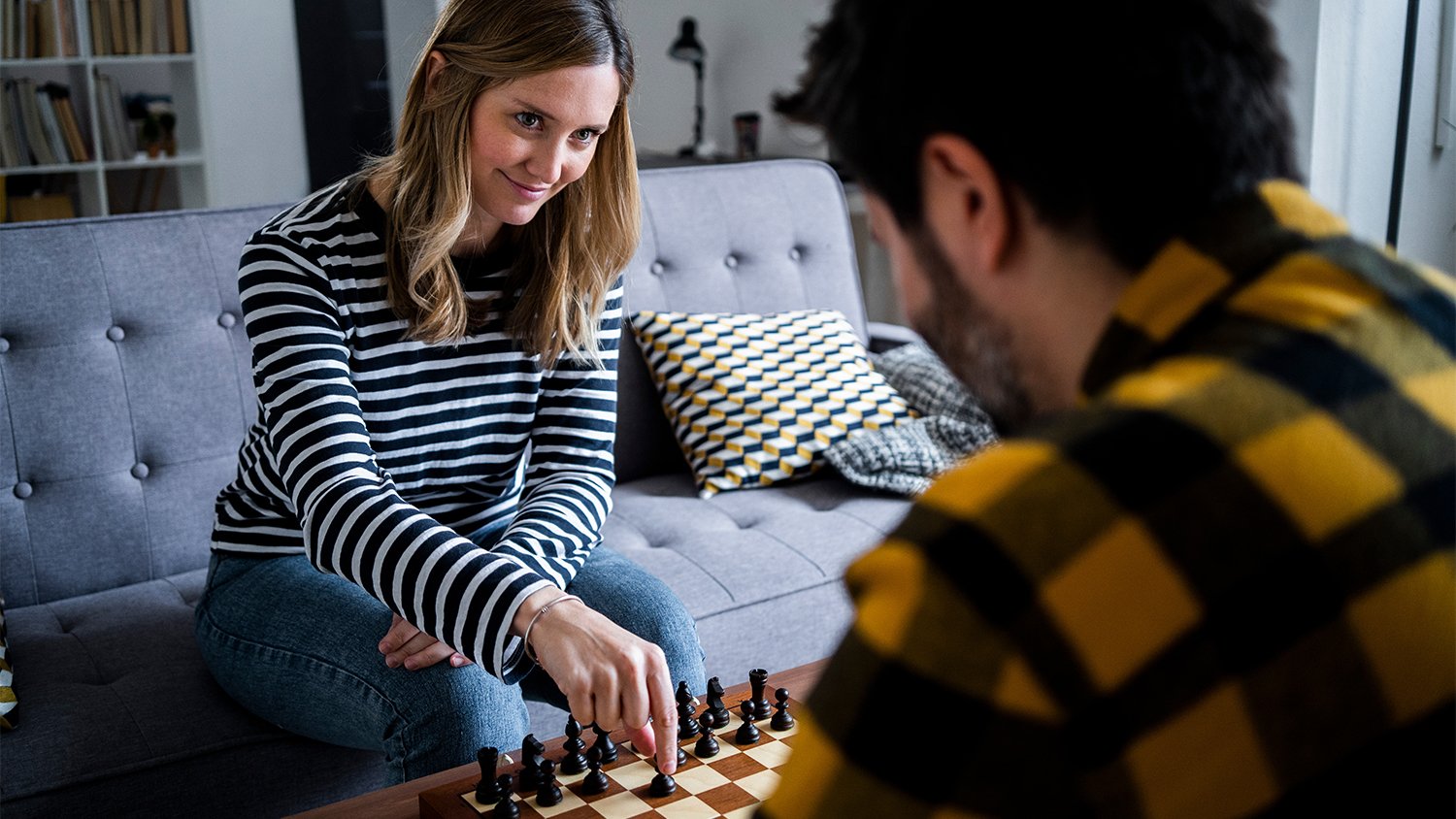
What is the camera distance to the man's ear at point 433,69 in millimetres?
1438

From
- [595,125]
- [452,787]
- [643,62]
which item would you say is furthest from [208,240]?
[643,62]

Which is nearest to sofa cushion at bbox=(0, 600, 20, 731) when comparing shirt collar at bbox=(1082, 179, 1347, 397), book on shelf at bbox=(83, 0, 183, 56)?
shirt collar at bbox=(1082, 179, 1347, 397)

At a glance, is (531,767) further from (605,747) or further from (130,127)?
(130,127)

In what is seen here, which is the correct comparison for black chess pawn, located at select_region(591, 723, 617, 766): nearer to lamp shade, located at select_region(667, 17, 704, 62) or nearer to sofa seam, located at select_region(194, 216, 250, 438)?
sofa seam, located at select_region(194, 216, 250, 438)

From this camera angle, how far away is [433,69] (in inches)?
57.1

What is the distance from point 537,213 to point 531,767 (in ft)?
2.24

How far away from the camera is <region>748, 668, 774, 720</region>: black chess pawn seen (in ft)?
4.16

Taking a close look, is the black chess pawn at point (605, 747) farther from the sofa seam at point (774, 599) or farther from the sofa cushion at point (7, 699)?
the sofa cushion at point (7, 699)

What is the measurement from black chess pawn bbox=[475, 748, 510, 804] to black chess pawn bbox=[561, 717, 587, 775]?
0.24 feet

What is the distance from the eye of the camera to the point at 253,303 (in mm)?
1394

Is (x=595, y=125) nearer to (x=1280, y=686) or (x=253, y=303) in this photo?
(x=253, y=303)

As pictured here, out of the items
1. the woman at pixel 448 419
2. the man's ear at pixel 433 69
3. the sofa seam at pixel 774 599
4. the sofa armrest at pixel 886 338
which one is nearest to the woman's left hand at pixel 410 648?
the woman at pixel 448 419

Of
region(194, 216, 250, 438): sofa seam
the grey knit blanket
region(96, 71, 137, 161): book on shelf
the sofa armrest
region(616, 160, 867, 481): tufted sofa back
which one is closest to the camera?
region(194, 216, 250, 438): sofa seam

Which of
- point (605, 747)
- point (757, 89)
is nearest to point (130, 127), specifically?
point (757, 89)
